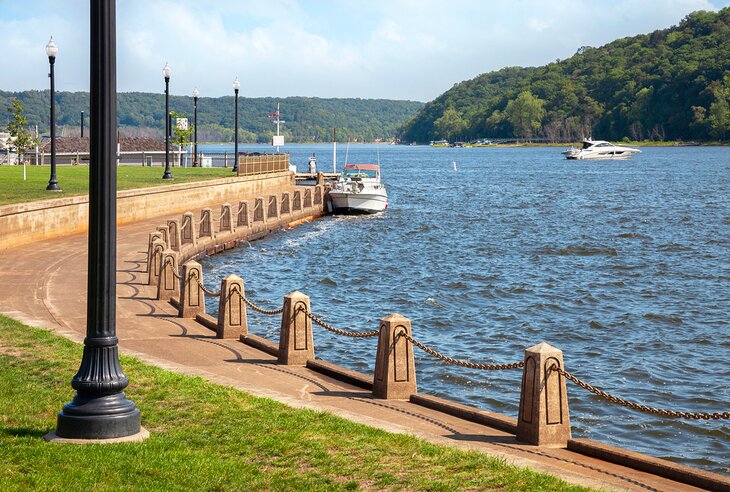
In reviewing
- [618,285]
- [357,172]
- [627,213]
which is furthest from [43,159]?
[618,285]

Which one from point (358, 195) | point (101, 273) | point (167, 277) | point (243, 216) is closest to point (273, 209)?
point (243, 216)

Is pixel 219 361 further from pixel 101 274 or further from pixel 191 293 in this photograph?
pixel 101 274

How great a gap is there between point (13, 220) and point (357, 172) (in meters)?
34.1

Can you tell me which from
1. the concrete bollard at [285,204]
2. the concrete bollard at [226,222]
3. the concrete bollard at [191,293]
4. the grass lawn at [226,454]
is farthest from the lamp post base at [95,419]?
the concrete bollard at [285,204]

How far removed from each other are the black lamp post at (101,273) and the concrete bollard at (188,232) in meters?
21.9

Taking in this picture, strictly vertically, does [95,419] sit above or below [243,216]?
above

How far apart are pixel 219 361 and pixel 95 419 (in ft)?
17.7

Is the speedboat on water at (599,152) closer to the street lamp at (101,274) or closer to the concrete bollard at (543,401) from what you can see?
the concrete bollard at (543,401)

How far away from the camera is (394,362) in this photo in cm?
1226

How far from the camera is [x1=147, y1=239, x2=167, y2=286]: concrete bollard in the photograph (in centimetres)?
2114

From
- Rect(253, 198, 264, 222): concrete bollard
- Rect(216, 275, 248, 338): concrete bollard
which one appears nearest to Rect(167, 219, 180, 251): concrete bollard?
Rect(216, 275, 248, 338): concrete bollard

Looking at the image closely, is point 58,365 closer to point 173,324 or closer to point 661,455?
point 173,324

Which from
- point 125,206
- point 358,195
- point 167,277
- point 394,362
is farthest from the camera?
point 358,195

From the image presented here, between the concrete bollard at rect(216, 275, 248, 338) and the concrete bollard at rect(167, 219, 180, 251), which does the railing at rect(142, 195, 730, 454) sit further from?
the concrete bollard at rect(167, 219, 180, 251)
